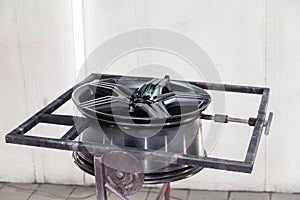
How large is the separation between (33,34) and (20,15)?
119 millimetres

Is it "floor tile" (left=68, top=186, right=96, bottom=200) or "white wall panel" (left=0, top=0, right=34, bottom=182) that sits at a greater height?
"white wall panel" (left=0, top=0, right=34, bottom=182)

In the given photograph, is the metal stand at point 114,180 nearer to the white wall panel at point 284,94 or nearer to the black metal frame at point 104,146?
the black metal frame at point 104,146

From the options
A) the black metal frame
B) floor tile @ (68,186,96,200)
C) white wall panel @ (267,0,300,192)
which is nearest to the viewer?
the black metal frame

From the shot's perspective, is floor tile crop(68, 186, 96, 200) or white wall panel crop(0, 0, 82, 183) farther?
floor tile crop(68, 186, 96, 200)

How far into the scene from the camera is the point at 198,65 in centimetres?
244

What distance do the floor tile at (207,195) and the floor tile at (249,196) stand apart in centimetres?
4

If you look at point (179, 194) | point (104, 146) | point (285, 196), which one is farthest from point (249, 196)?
point (104, 146)

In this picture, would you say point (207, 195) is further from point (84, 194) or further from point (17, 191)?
point (17, 191)

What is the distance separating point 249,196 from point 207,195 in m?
0.22

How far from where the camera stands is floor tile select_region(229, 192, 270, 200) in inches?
101

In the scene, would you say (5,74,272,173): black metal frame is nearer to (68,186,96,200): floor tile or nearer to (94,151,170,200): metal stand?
(94,151,170,200): metal stand

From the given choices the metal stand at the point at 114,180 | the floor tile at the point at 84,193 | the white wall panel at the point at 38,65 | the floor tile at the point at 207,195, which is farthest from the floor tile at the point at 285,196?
the metal stand at the point at 114,180

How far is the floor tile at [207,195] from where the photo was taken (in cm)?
259

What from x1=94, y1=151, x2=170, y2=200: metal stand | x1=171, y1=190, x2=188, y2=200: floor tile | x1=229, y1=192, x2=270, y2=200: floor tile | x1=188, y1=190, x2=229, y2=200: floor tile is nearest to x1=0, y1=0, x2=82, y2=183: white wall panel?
x1=171, y1=190, x2=188, y2=200: floor tile
